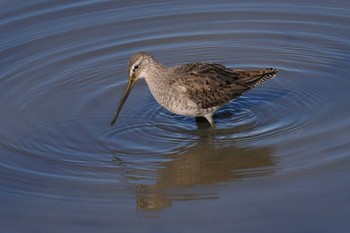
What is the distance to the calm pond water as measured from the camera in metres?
8.27

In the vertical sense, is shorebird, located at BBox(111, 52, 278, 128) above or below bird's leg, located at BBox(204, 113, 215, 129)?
above

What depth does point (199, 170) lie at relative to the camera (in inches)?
366

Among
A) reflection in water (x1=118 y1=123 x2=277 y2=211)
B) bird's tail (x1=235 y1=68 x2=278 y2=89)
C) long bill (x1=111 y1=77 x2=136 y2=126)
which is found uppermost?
bird's tail (x1=235 y1=68 x2=278 y2=89)

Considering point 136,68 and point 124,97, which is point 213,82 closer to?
point 136,68

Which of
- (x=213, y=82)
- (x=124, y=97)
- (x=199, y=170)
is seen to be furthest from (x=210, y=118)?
(x=199, y=170)

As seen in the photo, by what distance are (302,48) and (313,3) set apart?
146 cm

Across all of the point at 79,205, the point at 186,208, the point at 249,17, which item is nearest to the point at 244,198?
the point at 186,208

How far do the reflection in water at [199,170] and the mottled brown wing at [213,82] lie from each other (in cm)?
66

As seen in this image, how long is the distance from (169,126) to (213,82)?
0.77 metres

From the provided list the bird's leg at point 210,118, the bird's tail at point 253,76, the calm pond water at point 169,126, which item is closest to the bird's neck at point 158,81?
the calm pond water at point 169,126

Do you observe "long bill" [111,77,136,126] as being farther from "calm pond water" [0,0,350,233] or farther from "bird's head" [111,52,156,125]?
"calm pond water" [0,0,350,233]

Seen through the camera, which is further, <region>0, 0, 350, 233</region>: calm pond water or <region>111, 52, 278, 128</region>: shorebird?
<region>111, 52, 278, 128</region>: shorebird

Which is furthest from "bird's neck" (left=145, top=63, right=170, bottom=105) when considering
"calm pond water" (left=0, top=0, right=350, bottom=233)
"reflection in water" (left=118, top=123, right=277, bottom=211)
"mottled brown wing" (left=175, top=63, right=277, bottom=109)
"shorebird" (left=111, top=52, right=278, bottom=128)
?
"reflection in water" (left=118, top=123, right=277, bottom=211)

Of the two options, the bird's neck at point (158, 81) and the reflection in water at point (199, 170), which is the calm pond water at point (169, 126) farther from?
the bird's neck at point (158, 81)
